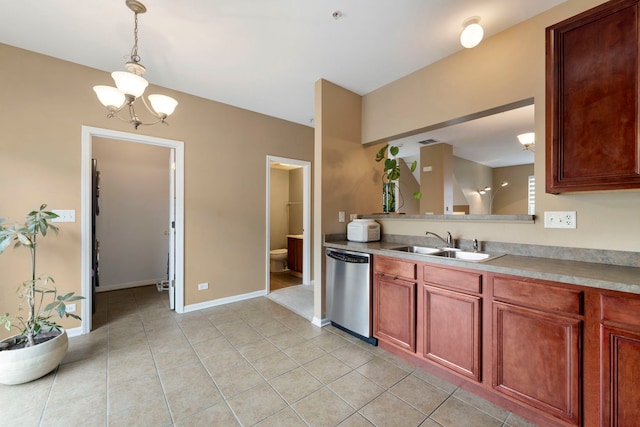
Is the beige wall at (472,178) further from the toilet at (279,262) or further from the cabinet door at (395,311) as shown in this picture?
the toilet at (279,262)

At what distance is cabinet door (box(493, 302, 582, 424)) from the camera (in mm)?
1348

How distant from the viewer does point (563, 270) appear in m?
1.45

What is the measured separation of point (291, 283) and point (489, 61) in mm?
3945

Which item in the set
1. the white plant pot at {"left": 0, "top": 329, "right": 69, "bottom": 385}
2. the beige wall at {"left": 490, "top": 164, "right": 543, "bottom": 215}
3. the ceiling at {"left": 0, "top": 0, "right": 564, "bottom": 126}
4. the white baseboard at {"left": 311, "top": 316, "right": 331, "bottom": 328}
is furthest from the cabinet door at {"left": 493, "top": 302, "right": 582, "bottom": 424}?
the white plant pot at {"left": 0, "top": 329, "right": 69, "bottom": 385}

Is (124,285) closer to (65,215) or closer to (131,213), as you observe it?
(131,213)

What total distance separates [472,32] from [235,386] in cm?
314

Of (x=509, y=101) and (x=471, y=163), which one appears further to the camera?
(x=471, y=163)

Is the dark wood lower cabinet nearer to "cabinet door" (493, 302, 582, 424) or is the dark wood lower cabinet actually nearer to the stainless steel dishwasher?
"cabinet door" (493, 302, 582, 424)

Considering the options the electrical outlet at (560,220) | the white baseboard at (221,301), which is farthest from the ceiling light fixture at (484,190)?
the white baseboard at (221,301)

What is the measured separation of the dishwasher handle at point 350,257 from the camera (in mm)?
2412

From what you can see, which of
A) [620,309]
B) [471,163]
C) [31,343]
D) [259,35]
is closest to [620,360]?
[620,309]

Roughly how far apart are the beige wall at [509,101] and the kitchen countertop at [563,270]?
199 millimetres

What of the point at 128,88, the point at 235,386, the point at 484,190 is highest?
the point at 128,88

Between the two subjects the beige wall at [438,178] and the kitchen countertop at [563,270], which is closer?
the kitchen countertop at [563,270]
